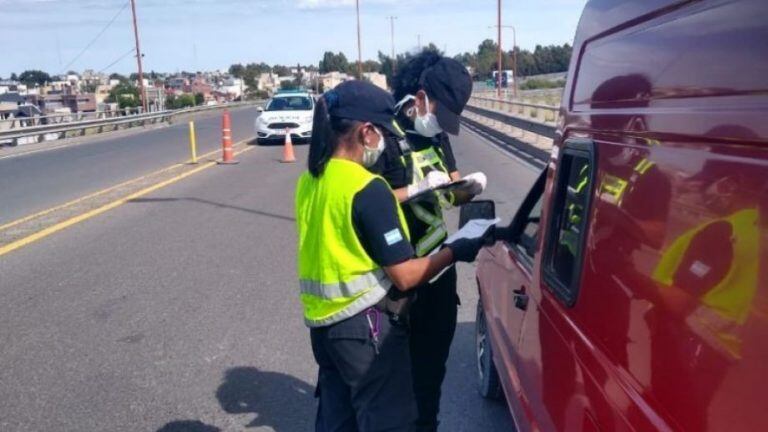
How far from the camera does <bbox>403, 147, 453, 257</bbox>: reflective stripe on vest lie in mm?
3418

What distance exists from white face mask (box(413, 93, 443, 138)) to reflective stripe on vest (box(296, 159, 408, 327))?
874 mm

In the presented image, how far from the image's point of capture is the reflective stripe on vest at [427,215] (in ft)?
11.2

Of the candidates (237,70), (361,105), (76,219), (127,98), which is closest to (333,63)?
(127,98)

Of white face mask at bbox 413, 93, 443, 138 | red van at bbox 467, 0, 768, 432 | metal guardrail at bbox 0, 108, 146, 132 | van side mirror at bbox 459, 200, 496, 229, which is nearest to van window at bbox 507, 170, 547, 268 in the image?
van side mirror at bbox 459, 200, 496, 229

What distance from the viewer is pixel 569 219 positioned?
2.67 meters

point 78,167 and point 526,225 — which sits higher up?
point 526,225

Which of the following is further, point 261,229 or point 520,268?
point 261,229

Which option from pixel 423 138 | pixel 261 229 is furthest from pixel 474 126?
pixel 423 138

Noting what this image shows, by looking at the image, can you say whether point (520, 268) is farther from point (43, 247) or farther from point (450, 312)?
point (43, 247)

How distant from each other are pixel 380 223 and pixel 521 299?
821 mm

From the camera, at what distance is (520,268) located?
135 inches

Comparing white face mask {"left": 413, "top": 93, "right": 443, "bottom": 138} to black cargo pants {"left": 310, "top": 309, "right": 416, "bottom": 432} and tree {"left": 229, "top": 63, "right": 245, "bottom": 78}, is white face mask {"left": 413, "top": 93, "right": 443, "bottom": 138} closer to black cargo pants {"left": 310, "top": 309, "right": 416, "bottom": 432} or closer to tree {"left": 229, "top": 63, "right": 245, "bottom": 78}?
black cargo pants {"left": 310, "top": 309, "right": 416, "bottom": 432}

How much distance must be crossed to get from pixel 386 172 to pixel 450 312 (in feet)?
2.21

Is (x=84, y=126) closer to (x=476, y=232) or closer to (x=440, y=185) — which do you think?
(x=440, y=185)
